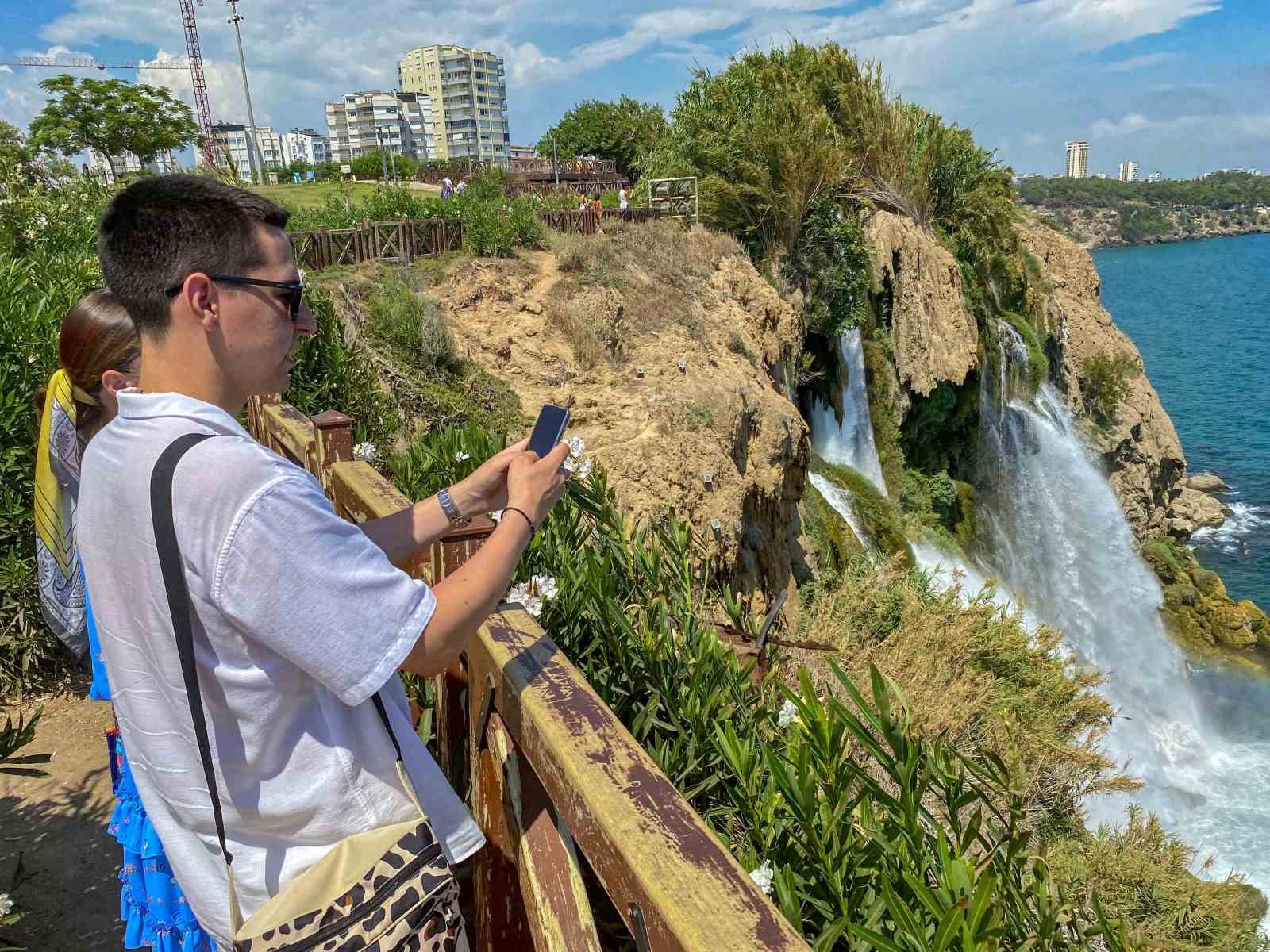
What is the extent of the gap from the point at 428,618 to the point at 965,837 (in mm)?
A: 1067

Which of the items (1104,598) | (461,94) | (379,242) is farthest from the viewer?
(461,94)

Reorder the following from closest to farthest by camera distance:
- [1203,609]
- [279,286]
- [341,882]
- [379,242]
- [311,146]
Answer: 1. [341,882]
2. [279,286]
3. [379,242]
4. [1203,609]
5. [311,146]

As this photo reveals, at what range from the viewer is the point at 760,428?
37.1 feet

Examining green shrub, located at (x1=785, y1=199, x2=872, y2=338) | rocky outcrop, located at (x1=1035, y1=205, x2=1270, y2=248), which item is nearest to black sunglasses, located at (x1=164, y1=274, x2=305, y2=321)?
green shrub, located at (x1=785, y1=199, x2=872, y2=338)

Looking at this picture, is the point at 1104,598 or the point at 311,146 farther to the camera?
the point at 311,146

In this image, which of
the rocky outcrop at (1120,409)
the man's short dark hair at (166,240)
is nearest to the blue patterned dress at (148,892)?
the man's short dark hair at (166,240)

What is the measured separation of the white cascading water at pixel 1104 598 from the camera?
13.9 m

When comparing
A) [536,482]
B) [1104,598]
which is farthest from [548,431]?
[1104,598]

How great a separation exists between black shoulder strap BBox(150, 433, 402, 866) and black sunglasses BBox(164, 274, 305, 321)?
25 centimetres

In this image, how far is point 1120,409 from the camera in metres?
24.8

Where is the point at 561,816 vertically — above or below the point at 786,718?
above

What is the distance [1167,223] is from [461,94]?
116843mm

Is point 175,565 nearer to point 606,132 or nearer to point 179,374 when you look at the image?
point 179,374

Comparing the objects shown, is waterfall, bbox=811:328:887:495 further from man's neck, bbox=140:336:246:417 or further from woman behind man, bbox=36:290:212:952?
man's neck, bbox=140:336:246:417
